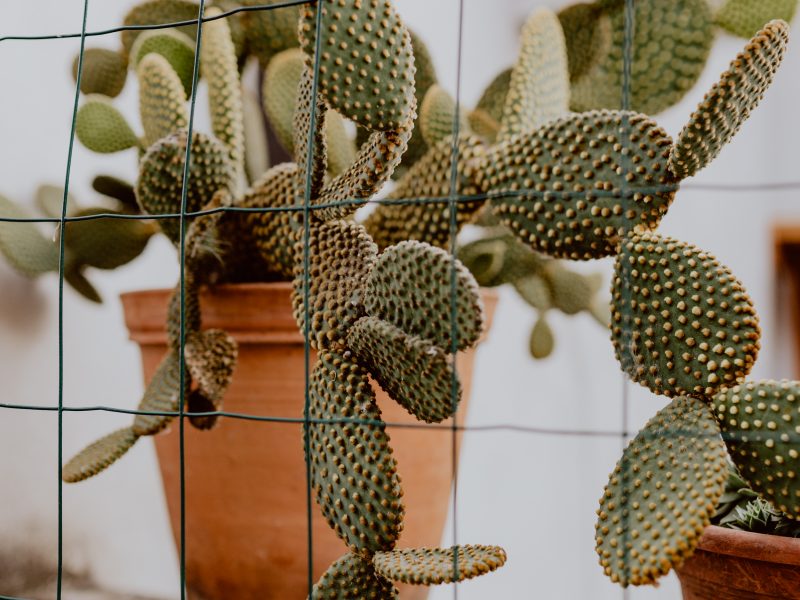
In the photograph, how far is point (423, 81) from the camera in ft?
3.10

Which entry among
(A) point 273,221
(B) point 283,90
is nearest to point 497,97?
(B) point 283,90

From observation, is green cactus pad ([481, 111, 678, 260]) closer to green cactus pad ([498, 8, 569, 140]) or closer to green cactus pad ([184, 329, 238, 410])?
green cactus pad ([498, 8, 569, 140])

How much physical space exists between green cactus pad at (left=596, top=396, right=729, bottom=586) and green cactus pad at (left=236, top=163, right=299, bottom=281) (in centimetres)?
36

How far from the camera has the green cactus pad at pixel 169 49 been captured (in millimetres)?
878

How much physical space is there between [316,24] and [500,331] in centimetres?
102

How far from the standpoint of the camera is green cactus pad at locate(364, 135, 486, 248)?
71 centimetres

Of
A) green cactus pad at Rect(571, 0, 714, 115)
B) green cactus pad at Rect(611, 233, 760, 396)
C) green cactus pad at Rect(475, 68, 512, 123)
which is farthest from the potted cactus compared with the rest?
green cactus pad at Rect(571, 0, 714, 115)

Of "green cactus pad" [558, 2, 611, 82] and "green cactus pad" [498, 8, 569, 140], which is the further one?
"green cactus pad" [558, 2, 611, 82]

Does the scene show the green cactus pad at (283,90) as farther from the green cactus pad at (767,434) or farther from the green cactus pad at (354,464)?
the green cactus pad at (767,434)

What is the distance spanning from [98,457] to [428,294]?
365mm

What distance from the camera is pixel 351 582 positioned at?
0.55m

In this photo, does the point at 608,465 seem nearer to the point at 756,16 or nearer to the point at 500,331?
the point at 500,331

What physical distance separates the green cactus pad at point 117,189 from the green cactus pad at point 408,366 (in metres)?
0.46

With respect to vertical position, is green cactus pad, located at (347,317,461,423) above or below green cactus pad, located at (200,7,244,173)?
below
